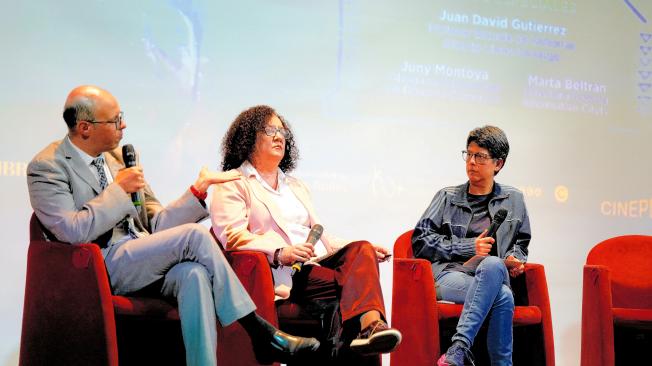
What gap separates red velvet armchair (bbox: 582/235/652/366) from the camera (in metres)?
3.75

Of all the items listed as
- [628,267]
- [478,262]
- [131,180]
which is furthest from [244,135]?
[628,267]

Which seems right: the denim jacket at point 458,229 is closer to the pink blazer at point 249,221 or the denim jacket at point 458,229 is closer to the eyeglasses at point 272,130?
the pink blazer at point 249,221

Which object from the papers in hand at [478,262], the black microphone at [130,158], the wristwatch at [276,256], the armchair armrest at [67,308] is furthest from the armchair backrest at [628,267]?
the armchair armrest at [67,308]

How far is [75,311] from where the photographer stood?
2891mm

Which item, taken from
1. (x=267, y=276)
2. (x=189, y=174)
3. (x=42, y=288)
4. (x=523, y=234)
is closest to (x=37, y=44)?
(x=189, y=174)

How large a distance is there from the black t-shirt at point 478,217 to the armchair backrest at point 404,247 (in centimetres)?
24

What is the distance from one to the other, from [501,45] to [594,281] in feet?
5.26

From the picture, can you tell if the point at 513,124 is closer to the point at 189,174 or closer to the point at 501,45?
the point at 501,45

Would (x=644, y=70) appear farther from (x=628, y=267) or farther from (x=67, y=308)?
(x=67, y=308)

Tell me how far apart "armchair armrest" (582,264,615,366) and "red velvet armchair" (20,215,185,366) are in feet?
6.15

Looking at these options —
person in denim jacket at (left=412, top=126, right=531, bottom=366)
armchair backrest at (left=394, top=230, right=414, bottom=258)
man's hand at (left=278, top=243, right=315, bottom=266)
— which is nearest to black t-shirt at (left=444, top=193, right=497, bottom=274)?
person in denim jacket at (left=412, top=126, right=531, bottom=366)

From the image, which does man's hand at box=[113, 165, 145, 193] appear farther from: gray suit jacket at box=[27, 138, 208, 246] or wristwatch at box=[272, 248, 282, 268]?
wristwatch at box=[272, 248, 282, 268]

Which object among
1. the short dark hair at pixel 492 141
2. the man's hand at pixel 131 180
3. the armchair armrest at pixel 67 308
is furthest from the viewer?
the short dark hair at pixel 492 141

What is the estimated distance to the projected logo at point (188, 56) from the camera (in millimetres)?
4039
